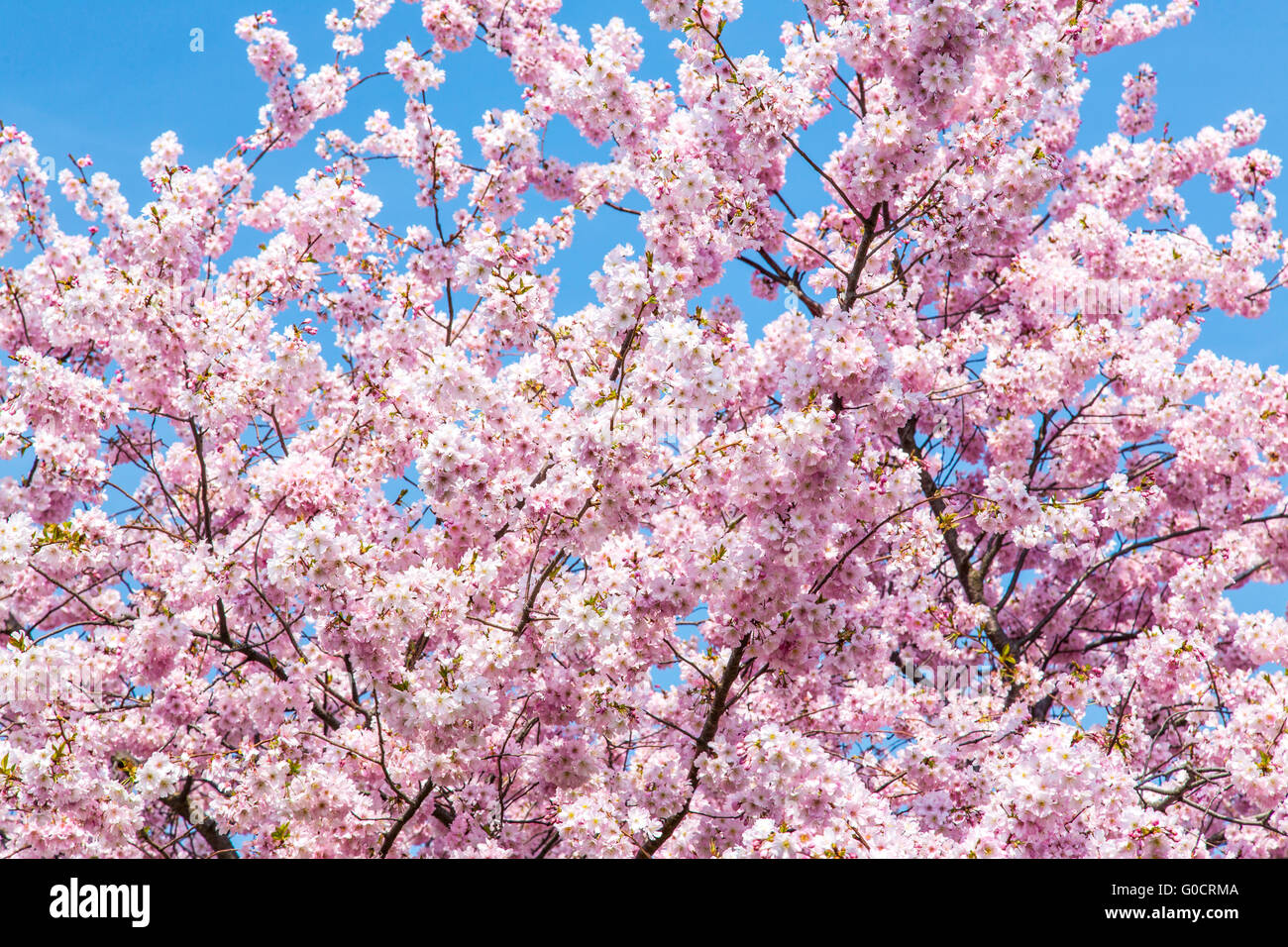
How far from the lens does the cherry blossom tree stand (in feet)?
22.6

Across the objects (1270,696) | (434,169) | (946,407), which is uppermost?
(434,169)

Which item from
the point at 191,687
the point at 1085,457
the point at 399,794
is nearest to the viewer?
the point at 399,794

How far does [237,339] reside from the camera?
27.4 feet

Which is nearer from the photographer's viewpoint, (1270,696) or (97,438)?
(1270,696)

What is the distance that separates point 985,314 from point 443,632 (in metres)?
7.87

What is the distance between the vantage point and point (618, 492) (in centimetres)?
670

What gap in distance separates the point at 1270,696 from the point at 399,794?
629cm

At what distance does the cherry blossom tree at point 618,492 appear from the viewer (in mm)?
6887

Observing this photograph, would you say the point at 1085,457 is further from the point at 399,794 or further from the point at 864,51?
the point at 399,794

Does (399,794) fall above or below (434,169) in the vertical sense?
below
